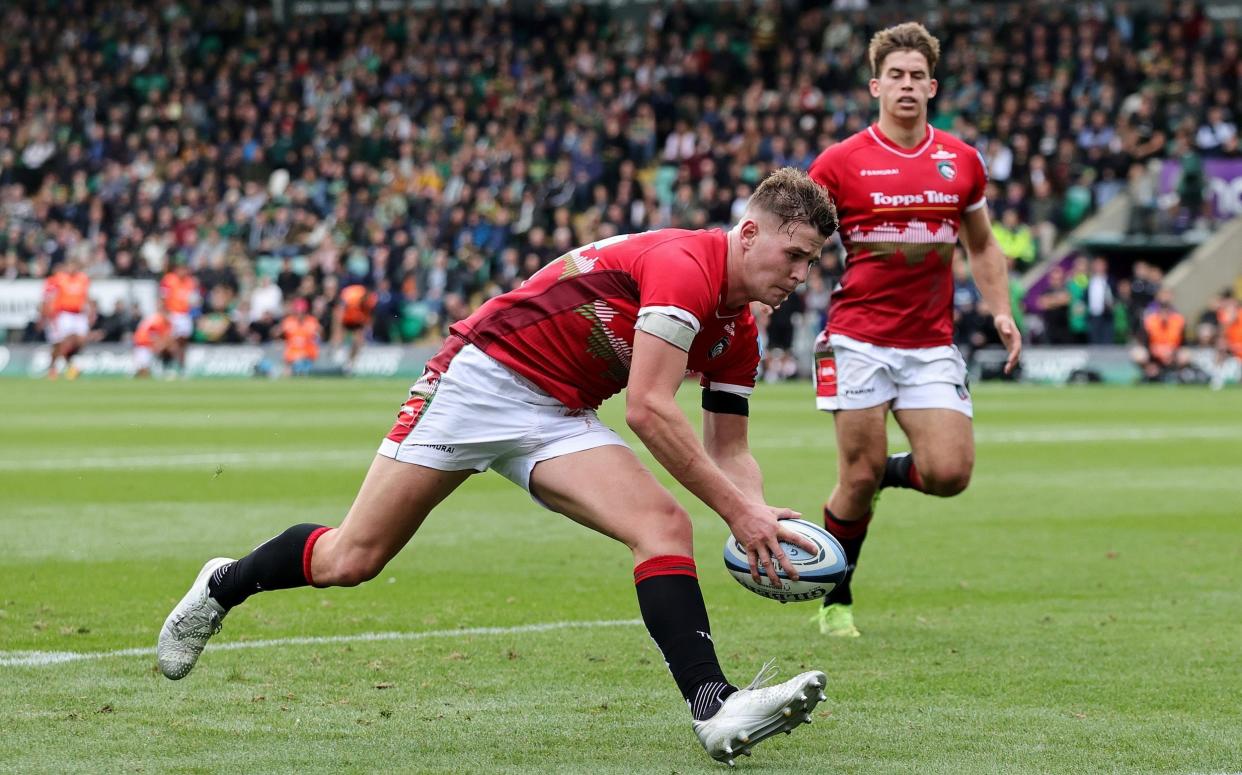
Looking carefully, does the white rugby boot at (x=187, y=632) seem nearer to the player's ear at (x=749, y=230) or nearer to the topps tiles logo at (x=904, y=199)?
the player's ear at (x=749, y=230)

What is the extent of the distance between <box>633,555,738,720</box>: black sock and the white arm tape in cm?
68

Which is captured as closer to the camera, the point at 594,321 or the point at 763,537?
the point at 763,537

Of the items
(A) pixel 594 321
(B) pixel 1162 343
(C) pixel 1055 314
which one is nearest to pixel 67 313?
(C) pixel 1055 314

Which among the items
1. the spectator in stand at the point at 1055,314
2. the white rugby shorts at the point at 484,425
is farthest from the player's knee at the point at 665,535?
the spectator in stand at the point at 1055,314

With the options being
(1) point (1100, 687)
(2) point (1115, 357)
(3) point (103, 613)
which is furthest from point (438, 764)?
(2) point (1115, 357)

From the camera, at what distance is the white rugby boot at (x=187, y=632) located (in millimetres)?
5727

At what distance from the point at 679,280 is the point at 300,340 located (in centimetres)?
2944

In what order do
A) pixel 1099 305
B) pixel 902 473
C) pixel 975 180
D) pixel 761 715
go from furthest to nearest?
pixel 1099 305, pixel 902 473, pixel 975 180, pixel 761 715

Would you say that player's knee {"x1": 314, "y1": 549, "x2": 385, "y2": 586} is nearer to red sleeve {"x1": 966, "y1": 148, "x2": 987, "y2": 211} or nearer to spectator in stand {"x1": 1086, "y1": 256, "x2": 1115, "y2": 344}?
red sleeve {"x1": 966, "y1": 148, "x2": 987, "y2": 211}

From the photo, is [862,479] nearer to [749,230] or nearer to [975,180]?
[975,180]

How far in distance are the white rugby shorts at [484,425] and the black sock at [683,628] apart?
47 cm

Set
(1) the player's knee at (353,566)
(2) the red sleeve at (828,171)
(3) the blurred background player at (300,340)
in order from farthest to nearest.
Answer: (3) the blurred background player at (300,340) < (2) the red sleeve at (828,171) < (1) the player's knee at (353,566)

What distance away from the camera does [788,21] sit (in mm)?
39594

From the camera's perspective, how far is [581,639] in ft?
23.1
